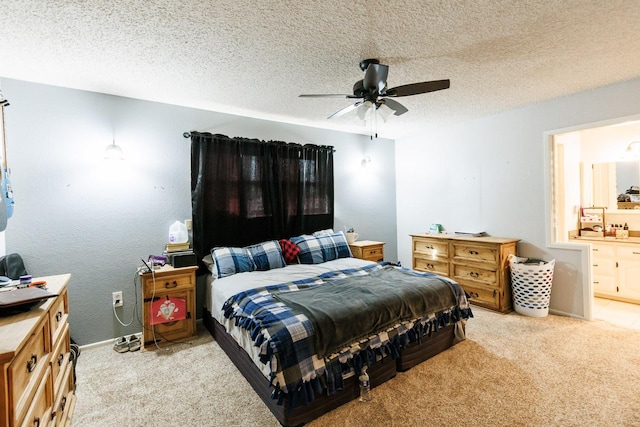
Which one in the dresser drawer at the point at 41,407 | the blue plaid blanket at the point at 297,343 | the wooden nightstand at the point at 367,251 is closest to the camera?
the dresser drawer at the point at 41,407

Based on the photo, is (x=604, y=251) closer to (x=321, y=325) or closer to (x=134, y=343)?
(x=321, y=325)

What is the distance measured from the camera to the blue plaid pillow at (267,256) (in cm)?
316

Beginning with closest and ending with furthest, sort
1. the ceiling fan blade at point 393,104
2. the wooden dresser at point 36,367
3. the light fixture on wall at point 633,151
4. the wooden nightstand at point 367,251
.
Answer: the wooden dresser at point 36,367 < the ceiling fan blade at point 393,104 < the light fixture on wall at point 633,151 < the wooden nightstand at point 367,251

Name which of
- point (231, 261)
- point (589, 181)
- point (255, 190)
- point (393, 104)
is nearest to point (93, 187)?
point (231, 261)

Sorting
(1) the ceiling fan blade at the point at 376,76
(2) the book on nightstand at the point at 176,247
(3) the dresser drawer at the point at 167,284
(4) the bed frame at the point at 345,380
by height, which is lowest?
(4) the bed frame at the point at 345,380

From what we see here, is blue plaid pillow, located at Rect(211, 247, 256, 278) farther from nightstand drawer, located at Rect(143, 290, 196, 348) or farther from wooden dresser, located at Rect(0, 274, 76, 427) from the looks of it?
wooden dresser, located at Rect(0, 274, 76, 427)

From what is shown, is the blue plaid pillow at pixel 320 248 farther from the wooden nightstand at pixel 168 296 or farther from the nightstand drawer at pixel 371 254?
the wooden nightstand at pixel 168 296

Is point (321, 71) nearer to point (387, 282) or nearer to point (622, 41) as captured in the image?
point (387, 282)

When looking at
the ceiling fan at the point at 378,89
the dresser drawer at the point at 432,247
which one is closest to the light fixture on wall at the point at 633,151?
the dresser drawer at the point at 432,247

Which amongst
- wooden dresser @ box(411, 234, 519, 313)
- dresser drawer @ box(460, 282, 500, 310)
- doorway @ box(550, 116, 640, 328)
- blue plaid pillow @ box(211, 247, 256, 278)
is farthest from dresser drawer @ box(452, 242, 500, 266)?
blue plaid pillow @ box(211, 247, 256, 278)

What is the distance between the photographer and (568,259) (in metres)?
3.24

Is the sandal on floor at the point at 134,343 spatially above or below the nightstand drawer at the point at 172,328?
below

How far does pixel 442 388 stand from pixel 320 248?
6.38 feet

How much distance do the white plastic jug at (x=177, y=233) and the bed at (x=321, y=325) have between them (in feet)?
1.51
